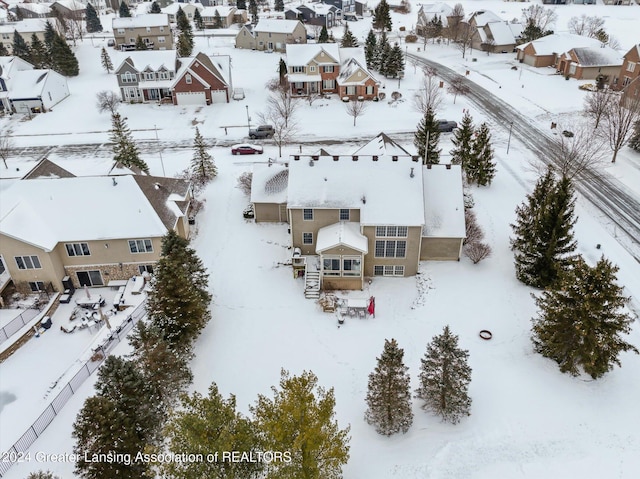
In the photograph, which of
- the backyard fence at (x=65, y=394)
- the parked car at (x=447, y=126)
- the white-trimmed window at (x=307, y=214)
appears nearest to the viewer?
the backyard fence at (x=65, y=394)

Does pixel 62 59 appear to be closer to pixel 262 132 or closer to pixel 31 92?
pixel 31 92

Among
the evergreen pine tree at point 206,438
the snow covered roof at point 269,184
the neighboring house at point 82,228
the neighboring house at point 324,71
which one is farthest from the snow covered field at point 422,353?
the neighboring house at point 324,71

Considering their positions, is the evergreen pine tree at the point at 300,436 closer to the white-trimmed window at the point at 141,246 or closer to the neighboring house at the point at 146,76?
the white-trimmed window at the point at 141,246

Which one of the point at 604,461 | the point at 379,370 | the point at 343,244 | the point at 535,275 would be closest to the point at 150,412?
the point at 379,370

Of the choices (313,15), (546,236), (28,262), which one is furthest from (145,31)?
(546,236)

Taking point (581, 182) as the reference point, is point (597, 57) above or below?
above
